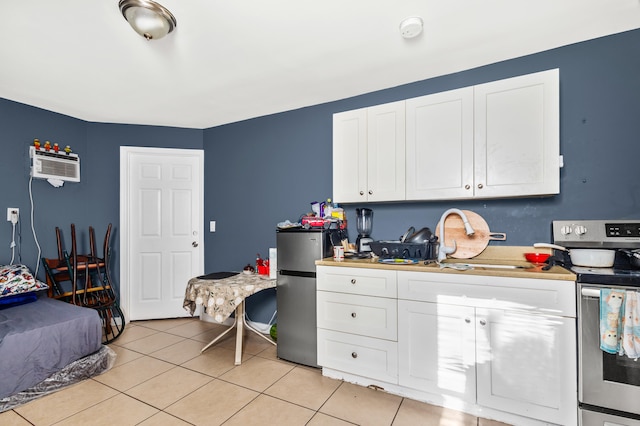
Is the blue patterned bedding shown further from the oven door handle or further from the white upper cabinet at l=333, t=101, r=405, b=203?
the oven door handle

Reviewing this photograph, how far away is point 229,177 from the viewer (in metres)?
3.74

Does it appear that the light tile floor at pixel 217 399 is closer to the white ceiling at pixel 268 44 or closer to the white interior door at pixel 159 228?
the white interior door at pixel 159 228

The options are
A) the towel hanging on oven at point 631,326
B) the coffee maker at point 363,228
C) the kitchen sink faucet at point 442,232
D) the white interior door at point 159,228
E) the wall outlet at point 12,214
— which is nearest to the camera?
the towel hanging on oven at point 631,326

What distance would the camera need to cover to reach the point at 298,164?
10.7 ft

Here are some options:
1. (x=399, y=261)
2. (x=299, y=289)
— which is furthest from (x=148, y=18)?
(x=399, y=261)

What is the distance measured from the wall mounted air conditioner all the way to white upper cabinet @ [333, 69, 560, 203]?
10.0 ft

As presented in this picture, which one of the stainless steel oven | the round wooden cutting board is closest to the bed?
the round wooden cutting board

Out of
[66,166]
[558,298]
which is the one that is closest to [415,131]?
[558,298]

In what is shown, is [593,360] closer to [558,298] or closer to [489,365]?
[558,298]

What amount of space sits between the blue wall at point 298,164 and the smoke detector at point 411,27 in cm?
74

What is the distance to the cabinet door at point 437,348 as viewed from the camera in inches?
73.7

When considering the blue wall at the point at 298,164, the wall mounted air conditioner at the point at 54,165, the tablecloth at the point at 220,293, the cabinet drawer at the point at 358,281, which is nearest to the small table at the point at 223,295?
the tablecloth at the point at 220,293

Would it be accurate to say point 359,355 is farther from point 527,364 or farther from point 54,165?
point 54,165

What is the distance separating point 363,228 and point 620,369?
70.0 inches
